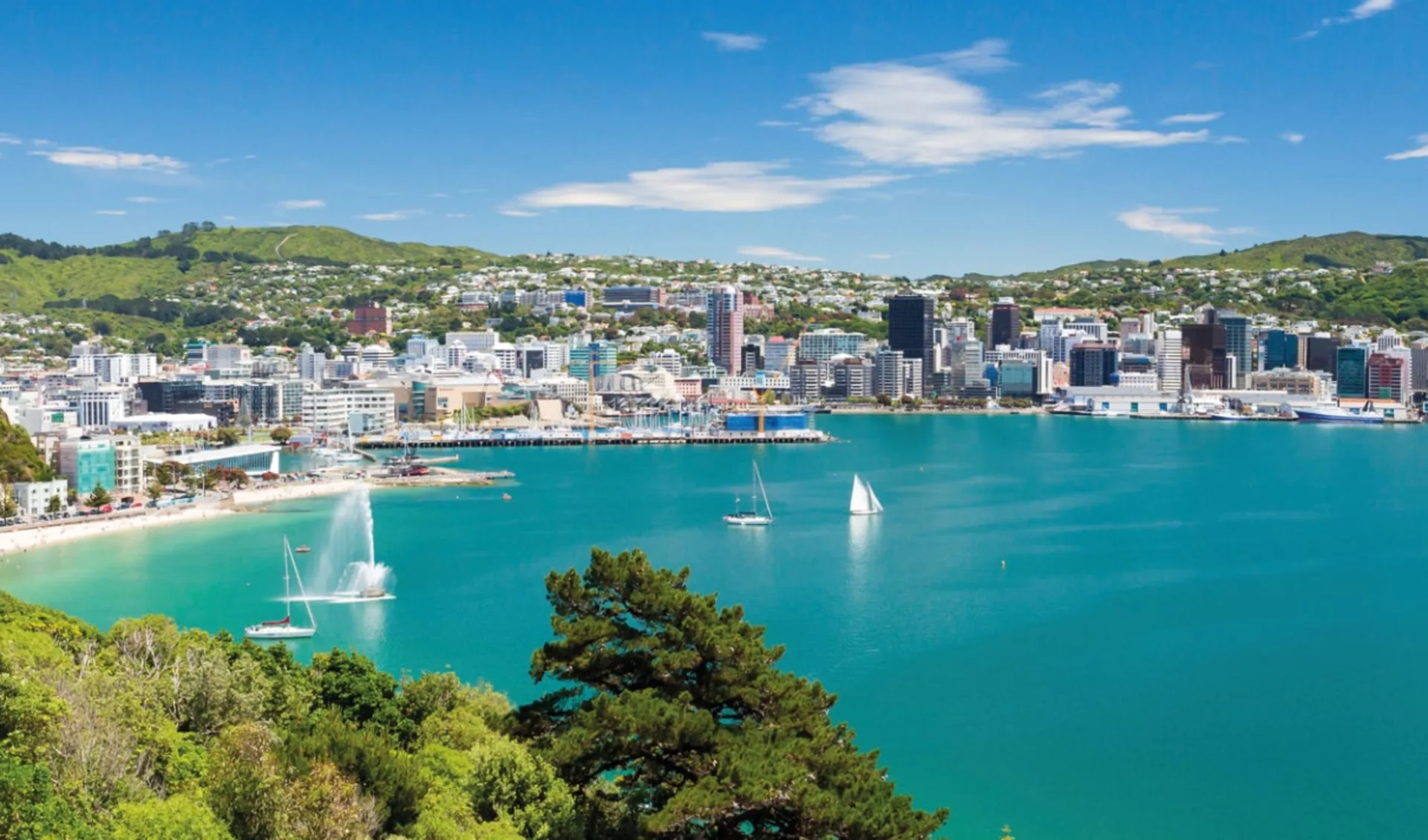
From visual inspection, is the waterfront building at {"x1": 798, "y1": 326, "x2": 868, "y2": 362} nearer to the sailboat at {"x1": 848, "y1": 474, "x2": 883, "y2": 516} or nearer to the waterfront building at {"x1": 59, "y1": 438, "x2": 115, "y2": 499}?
the sailboat at {"x1": 848, "y1": 474, "x2": 883, "y2": 516}

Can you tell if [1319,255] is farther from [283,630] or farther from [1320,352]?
[283,630]

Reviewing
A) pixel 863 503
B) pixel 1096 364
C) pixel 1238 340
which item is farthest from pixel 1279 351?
pixel 863 503

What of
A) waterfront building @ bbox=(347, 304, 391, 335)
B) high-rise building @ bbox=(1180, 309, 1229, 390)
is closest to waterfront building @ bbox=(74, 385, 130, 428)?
waterfront building @ bbox=(347, 304, 391, 335)

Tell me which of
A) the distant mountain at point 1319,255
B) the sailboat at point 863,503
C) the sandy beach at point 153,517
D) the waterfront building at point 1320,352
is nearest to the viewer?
the sandy beach at point 153,517

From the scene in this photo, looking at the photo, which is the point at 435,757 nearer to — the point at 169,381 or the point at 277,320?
the point at 169,381

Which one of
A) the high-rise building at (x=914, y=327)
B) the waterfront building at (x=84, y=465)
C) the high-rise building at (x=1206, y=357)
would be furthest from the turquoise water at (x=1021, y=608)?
the high-rise building at (x=914, y=327)

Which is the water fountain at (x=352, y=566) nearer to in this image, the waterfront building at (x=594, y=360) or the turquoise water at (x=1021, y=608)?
the turquoise water at (x=1021, y=608)
